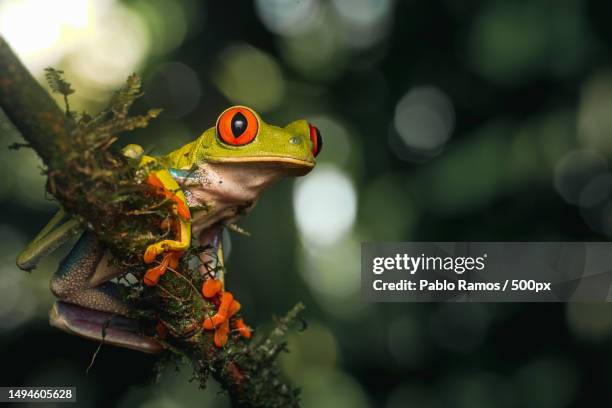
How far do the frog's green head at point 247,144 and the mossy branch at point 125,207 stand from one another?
0.34m

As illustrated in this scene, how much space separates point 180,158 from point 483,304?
10.1 feet

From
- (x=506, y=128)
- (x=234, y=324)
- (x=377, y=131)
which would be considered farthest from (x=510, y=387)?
(x=234, y=324)

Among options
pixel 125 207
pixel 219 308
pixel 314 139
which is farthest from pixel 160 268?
pixel 314 139

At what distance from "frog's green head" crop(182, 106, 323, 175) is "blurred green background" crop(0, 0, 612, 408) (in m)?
2.42

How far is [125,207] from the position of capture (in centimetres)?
165

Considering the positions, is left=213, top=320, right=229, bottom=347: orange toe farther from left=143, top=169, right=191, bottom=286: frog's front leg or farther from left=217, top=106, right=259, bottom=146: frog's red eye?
left=217, top=106, right=259, bottom=146: frog's red eye

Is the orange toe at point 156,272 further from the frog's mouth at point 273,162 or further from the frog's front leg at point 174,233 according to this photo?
the frog's mouth at point 273,162

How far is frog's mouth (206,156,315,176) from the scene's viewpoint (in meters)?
2.06

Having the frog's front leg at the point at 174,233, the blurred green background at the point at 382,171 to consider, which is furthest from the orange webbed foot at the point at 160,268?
the blurred green background at the point at 382,171

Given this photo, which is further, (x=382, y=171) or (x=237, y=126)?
(x=382, y=171)

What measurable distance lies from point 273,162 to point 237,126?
0.49 ft

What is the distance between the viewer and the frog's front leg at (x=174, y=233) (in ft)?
5.61

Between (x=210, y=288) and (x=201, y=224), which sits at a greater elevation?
(x=201, y=224)

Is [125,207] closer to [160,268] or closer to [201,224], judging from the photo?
[160,268]
